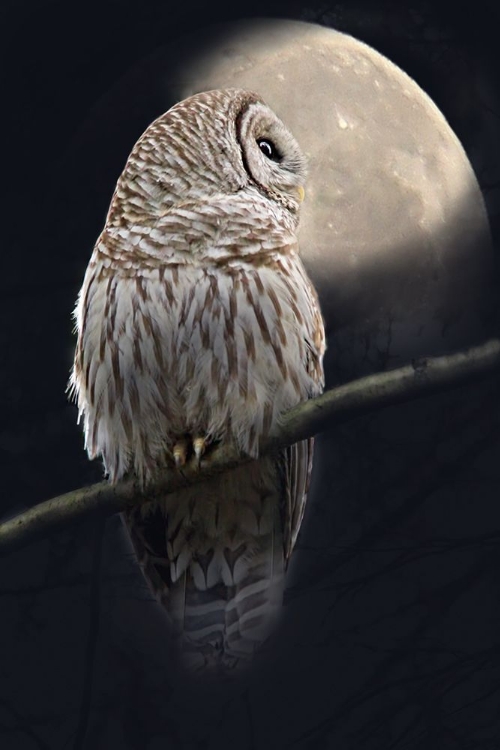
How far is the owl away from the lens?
323 cm

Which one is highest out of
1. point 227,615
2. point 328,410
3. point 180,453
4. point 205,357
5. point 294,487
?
point 205,357

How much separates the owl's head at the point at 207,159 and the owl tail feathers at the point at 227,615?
1.25m

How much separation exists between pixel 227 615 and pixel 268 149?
1732 mm

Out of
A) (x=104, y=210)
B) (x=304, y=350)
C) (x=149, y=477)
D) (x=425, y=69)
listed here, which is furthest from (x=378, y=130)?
(x=149, y=477)

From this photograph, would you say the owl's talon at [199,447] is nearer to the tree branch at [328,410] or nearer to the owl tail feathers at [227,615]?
the tree branch at [328,410]

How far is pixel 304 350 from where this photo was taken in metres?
3.45

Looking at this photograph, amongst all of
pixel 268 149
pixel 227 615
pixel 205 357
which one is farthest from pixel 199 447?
pixel 268 149

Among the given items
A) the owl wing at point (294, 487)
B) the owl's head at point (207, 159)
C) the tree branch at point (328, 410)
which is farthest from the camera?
the owl wing at point (294, 487)

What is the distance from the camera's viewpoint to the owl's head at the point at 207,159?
3.49 meters

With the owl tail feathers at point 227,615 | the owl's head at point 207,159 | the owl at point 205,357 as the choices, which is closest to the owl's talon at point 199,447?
the owl at point 205,357

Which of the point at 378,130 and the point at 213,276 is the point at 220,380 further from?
the point at 378,130

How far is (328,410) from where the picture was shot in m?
2.78

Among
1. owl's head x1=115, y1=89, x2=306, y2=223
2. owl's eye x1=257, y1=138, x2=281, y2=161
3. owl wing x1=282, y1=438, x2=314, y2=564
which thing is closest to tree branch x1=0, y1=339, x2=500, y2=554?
owl wing x1=282, y1=438, x2=314, y2=564

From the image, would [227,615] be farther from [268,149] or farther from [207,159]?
[268,149]
